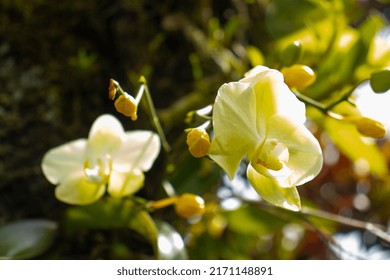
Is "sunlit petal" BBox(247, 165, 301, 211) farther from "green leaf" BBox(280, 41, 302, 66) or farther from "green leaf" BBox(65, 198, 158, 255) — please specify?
"green leaf" BBox(65, 198, 158, 255)

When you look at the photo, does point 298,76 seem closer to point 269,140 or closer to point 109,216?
point 269,140

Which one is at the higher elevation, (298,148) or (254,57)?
(298,148)

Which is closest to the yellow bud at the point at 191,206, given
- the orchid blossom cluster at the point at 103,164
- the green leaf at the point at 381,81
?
the orchid blossom cluster at the point at 103,164

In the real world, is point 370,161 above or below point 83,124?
Answer: below

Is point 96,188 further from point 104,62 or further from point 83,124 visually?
point 104,62

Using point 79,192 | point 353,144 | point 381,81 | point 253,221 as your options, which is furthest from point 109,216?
point 353,144

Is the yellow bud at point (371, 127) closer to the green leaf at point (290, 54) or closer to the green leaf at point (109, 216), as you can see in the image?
the green leaf at point (290, 54)
